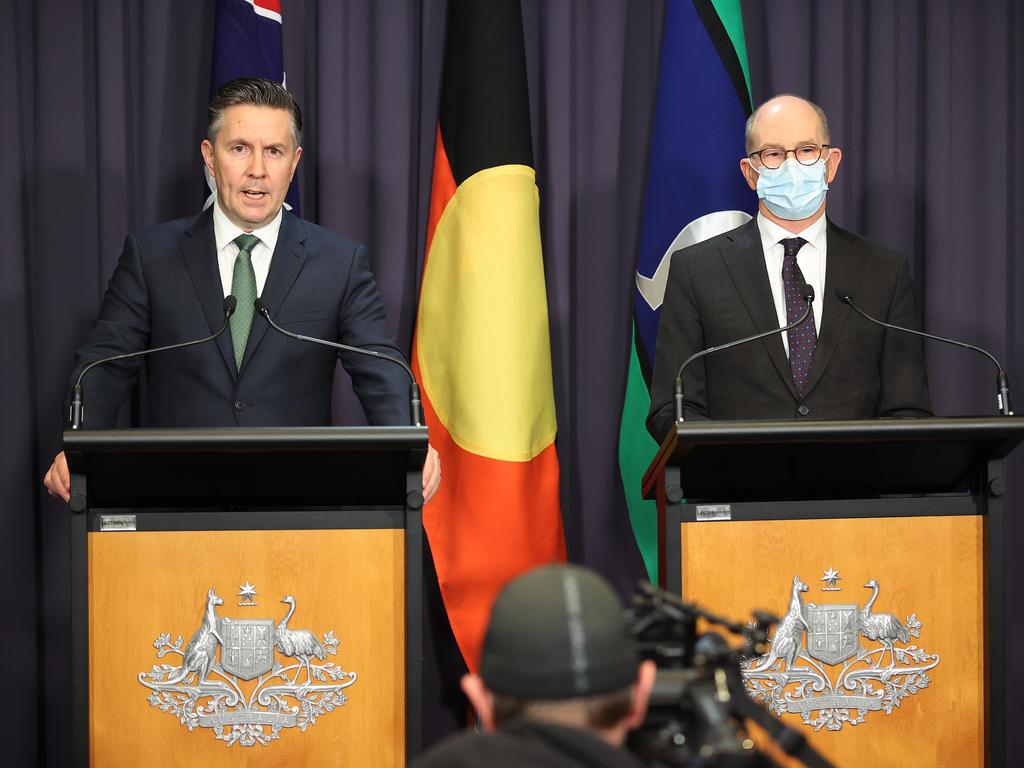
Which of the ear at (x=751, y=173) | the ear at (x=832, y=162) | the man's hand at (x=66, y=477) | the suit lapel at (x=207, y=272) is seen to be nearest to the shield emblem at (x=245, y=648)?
the man's hand at (x=66, y=477)

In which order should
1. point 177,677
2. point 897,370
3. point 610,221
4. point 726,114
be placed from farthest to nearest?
point 610,221 → point 726,114 → point 897,370 → point 177,677

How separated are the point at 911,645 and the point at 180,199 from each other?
2917 mm

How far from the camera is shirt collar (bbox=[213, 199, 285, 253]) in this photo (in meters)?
3.61

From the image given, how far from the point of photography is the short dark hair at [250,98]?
143 inches

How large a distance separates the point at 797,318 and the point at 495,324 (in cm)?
109

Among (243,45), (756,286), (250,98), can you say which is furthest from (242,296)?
(756,286)

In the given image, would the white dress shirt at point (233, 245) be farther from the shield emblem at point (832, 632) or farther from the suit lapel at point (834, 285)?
the shield emblem at point (832, 632)

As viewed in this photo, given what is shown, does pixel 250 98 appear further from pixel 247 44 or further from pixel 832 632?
pixel 832 632

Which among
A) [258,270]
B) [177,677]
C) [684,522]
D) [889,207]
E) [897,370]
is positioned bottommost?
[177,677]

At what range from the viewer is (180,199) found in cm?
462

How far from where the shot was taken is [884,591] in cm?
291

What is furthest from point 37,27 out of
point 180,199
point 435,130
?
point 435,130

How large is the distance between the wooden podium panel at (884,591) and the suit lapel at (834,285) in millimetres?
622

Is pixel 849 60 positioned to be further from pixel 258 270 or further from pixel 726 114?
pixel 258 270
